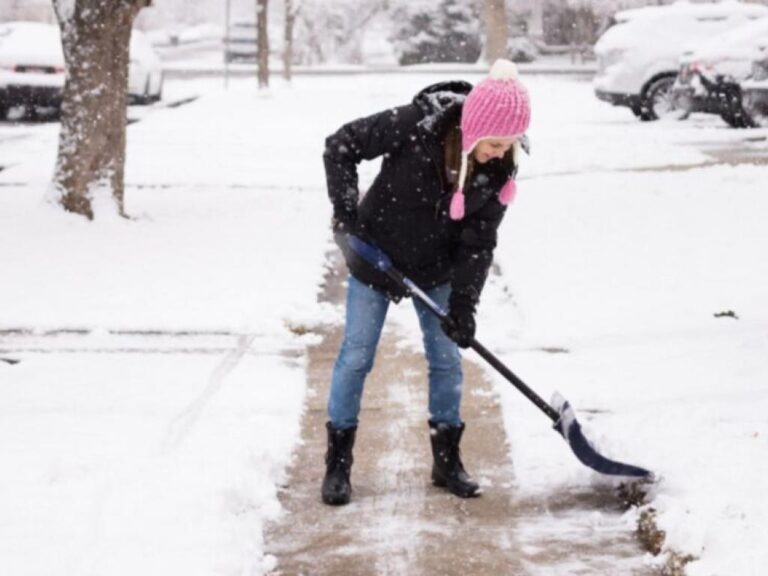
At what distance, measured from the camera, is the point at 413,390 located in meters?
5.78

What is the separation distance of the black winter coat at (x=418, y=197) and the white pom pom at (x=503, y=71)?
0.19 meters

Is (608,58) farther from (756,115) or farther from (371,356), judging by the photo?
(371,356)

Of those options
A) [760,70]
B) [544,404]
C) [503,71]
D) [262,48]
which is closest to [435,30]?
[262,48]

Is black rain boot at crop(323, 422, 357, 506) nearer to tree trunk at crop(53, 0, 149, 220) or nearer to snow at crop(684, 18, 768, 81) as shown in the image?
tree trunk at crop(53, 0, 149, 220)

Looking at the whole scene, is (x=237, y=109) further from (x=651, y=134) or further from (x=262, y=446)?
(x=262, y=446)

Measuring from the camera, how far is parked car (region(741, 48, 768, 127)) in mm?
15809

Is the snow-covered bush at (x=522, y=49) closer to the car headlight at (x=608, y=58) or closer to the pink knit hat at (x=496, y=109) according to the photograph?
the car headlight at (x=608, y=58)

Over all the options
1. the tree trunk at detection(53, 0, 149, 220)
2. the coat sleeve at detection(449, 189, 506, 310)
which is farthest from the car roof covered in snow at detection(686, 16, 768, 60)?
the coat sleeve at detection(449, 189, 506, 310)

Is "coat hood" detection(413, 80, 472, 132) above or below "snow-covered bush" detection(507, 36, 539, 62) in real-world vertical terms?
above

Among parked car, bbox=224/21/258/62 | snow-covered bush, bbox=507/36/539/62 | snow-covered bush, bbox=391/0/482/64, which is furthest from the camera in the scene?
parked car, bbox=224/21/258/62

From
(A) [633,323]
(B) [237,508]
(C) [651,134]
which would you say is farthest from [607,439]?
(C) [651,134]

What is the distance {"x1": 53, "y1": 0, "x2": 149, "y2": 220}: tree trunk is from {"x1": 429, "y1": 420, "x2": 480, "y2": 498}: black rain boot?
17.9 feet

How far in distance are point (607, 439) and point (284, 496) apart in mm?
1246

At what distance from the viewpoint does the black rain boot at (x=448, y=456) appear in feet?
14.8
